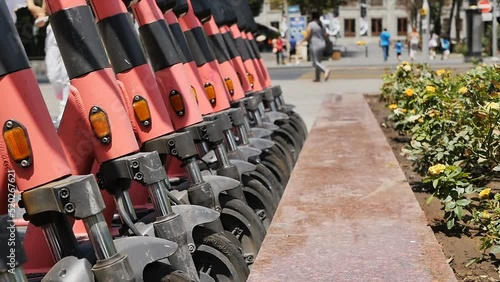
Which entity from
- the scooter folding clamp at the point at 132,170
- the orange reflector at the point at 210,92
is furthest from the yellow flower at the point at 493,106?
the scooter folding clamp at the point at 132,170

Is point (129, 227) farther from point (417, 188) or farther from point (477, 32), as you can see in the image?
point (477, 32)

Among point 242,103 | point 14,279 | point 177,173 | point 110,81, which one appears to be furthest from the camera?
point 242,103

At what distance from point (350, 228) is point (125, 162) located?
4.68 ft

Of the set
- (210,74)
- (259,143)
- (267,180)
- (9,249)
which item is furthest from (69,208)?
(259,143)

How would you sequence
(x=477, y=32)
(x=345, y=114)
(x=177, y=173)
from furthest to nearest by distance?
(x=477, y=32) < (x=345, y=114) < (x=177, y=173)

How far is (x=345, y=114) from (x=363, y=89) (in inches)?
277

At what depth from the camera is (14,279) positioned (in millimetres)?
2545

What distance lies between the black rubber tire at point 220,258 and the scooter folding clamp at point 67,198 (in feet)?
3.08

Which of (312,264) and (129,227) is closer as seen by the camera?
(129,227)

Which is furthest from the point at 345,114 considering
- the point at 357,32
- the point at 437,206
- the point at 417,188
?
the point at 357,32

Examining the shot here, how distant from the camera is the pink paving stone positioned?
3.52 metres

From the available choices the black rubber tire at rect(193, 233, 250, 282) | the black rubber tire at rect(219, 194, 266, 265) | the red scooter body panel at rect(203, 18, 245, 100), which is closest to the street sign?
the red scooter body panel at rect(203, 18, 245, 100)

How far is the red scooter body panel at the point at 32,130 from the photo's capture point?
105 inches

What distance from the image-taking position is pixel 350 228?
421 centimetres
